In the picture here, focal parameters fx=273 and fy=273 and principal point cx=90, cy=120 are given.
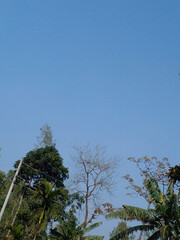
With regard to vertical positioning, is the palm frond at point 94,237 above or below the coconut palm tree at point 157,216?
below

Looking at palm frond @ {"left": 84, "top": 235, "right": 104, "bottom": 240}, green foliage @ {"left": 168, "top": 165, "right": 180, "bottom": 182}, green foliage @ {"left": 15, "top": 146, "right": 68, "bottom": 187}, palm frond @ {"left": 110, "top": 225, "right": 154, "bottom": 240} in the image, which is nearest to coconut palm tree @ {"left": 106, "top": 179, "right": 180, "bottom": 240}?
palm frond @ {"left": 110, "top": 225, "right": 154, "bottom": 240}

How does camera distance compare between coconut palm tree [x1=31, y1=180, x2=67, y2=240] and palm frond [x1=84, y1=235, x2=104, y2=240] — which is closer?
coconut palm tree [x1=31, y1=180, x2=67, y2=240]

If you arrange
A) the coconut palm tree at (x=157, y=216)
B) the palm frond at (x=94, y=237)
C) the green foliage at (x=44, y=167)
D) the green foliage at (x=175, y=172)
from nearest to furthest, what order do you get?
the green foliage at (x=175, y=172) → the coconut palm tree at (x=157, y=216) → the palm frond at (x=94, y=237) → the green foliage at (x=44, y=167)

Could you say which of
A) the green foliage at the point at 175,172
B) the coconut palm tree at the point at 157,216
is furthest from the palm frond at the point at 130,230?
the green foliage at the point at 175,172

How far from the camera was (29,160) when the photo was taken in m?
40.3

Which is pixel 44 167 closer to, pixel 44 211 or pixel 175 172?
pixel 44 211

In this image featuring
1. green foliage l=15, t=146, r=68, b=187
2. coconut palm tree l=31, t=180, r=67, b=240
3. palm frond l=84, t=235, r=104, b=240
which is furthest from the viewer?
green foliage l=15, t=146, r=68, b=187

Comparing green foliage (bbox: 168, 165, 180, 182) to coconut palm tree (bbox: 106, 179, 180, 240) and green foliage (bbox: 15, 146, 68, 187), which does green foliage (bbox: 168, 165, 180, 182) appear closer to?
coconut palm tree (bbox: 106, 179, 180, 240)

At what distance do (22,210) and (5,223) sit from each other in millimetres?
2177

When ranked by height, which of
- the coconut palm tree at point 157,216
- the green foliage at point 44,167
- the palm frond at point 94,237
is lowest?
the palm frond at point 94,237

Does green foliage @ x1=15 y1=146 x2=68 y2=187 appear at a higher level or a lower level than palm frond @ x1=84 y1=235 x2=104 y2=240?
higher

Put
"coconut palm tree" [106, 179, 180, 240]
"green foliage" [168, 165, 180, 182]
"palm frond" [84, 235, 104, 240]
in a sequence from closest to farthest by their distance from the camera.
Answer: "green foliage" [168, 165, 180, 182] < "coconut palm tree" [106, 179, 180, 240] < "palm frond" [84, 235, 104, 240]

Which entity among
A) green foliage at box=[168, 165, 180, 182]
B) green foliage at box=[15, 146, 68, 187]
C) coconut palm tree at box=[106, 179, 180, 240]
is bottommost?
coconut palm tree at box=[106, 179, 180, 240]

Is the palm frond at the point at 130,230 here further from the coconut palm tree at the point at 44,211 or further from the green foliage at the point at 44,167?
the green foliage at the point at 44,167
